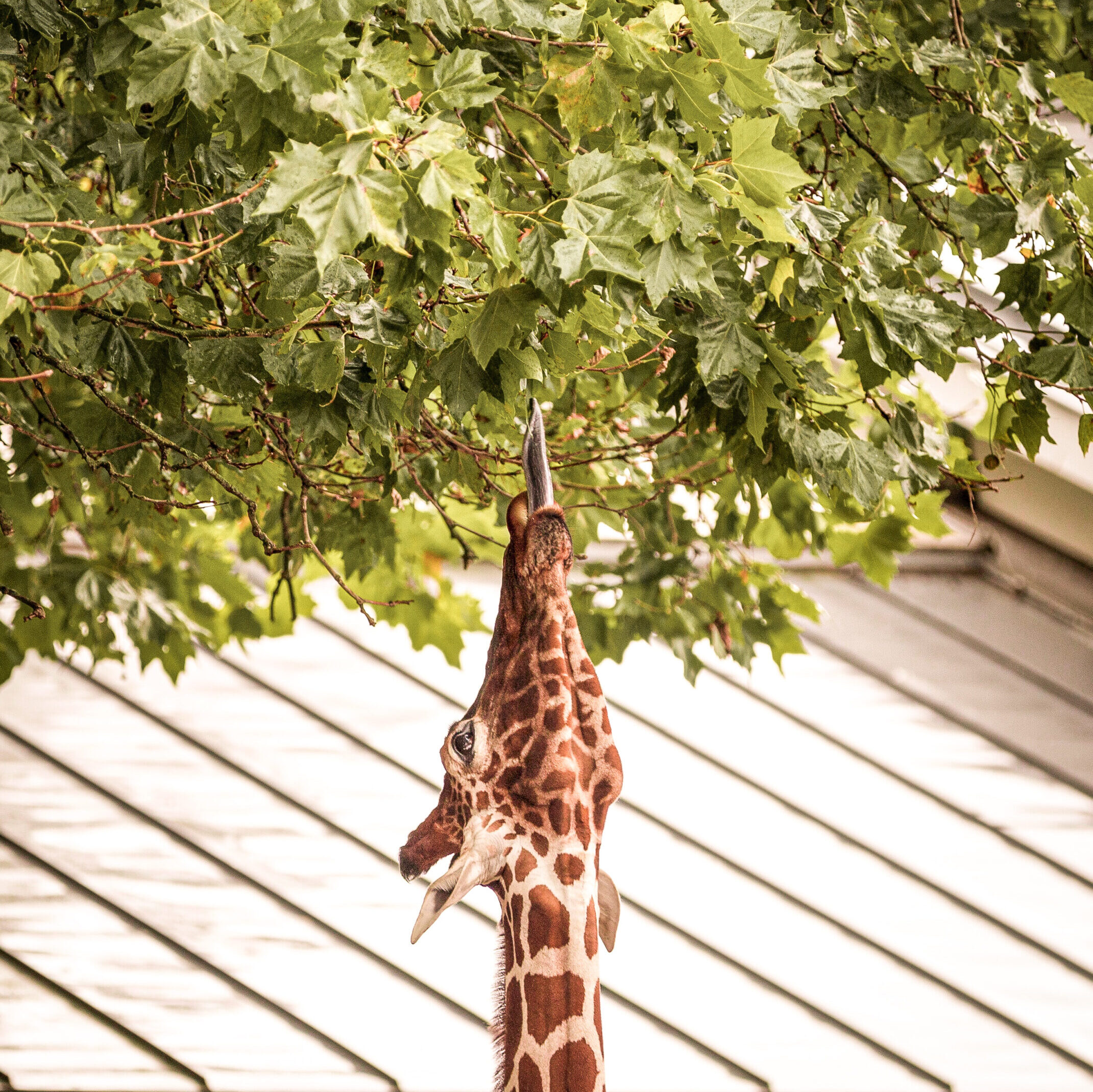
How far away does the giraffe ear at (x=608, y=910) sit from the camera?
3.22 ft

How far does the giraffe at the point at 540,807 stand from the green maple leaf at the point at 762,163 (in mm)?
263

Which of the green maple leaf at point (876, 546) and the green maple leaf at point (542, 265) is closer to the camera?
the green maple leaf at point (542, 265)

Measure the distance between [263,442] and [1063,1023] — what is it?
265cm

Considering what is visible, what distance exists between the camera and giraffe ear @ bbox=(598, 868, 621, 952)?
0.98 metres

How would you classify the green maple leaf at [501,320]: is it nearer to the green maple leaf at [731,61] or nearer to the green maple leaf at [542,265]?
the green maple leaf at [542,265]

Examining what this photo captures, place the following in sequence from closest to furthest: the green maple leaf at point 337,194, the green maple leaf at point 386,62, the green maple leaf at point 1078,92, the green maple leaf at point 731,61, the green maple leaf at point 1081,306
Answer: the green maple leaf at point 337,194
the green maple leaf at point 386,62
the green maple leaf at point 731,61
the green maple leaf at point 1081,306
the green maple leaf at point 1078,92

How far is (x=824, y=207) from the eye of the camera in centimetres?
111

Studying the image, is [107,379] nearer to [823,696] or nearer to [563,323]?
[563,323]

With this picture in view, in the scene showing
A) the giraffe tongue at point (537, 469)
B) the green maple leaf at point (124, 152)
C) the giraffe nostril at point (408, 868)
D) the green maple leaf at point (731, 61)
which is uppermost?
the green maple leaf at point (124, 152)

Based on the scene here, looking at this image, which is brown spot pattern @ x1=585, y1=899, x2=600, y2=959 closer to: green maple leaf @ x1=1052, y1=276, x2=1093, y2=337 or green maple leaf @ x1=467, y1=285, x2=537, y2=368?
green maple leaf @ x1=467, y1=285, x2=537, y2=368

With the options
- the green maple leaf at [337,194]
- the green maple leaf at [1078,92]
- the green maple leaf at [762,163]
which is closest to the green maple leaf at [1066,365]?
the green maple leaf at [1078,92]

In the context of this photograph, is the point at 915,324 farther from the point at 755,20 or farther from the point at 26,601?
the point at 26,601

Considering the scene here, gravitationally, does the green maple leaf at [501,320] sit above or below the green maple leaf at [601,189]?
below

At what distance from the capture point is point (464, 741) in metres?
0.94
